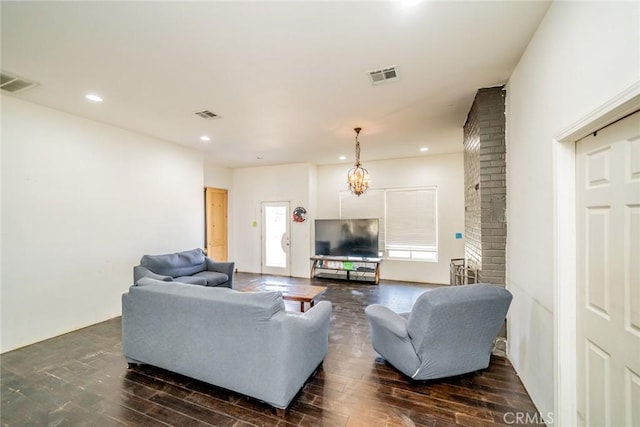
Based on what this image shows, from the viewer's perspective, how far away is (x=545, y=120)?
1928mm

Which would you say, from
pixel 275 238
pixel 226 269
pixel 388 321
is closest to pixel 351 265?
pixel 275 238

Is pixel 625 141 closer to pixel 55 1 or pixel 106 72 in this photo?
pixel 55 1

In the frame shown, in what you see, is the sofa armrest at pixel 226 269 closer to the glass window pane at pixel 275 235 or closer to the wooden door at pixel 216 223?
the wooden door at pixel 216 223

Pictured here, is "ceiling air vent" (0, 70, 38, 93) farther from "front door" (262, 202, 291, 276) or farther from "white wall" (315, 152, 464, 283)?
"white wall" (315, 152, 464, 283)

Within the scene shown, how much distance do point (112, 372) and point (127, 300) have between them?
0.73 metres

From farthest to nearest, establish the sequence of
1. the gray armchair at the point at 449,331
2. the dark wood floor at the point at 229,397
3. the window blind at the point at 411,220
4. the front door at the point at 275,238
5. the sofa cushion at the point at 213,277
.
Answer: the front door at the point at 275,238 → the window blind at the point at 411,220 → the sofa cushion at the point at 213,277 → the gray armchair at the point at 449,331 → the dark wood floor at the point at 229,397

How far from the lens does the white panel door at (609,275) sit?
49.2 inches

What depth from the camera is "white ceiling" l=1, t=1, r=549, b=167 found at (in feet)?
6.12

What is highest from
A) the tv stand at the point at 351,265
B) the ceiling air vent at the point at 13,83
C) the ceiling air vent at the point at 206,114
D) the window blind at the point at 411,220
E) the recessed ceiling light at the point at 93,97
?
the recessed ceiling light at the point at 93,97

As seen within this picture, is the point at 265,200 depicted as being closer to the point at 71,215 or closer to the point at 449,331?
the point at 71,215

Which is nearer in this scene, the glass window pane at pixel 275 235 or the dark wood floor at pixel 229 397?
the dark wood floor at pixel 229 397

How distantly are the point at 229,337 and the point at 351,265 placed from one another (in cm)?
443


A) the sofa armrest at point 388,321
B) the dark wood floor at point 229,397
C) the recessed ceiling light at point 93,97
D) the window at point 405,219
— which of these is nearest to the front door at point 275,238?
the window at point 405,219

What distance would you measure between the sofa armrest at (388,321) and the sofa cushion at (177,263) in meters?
3.39
